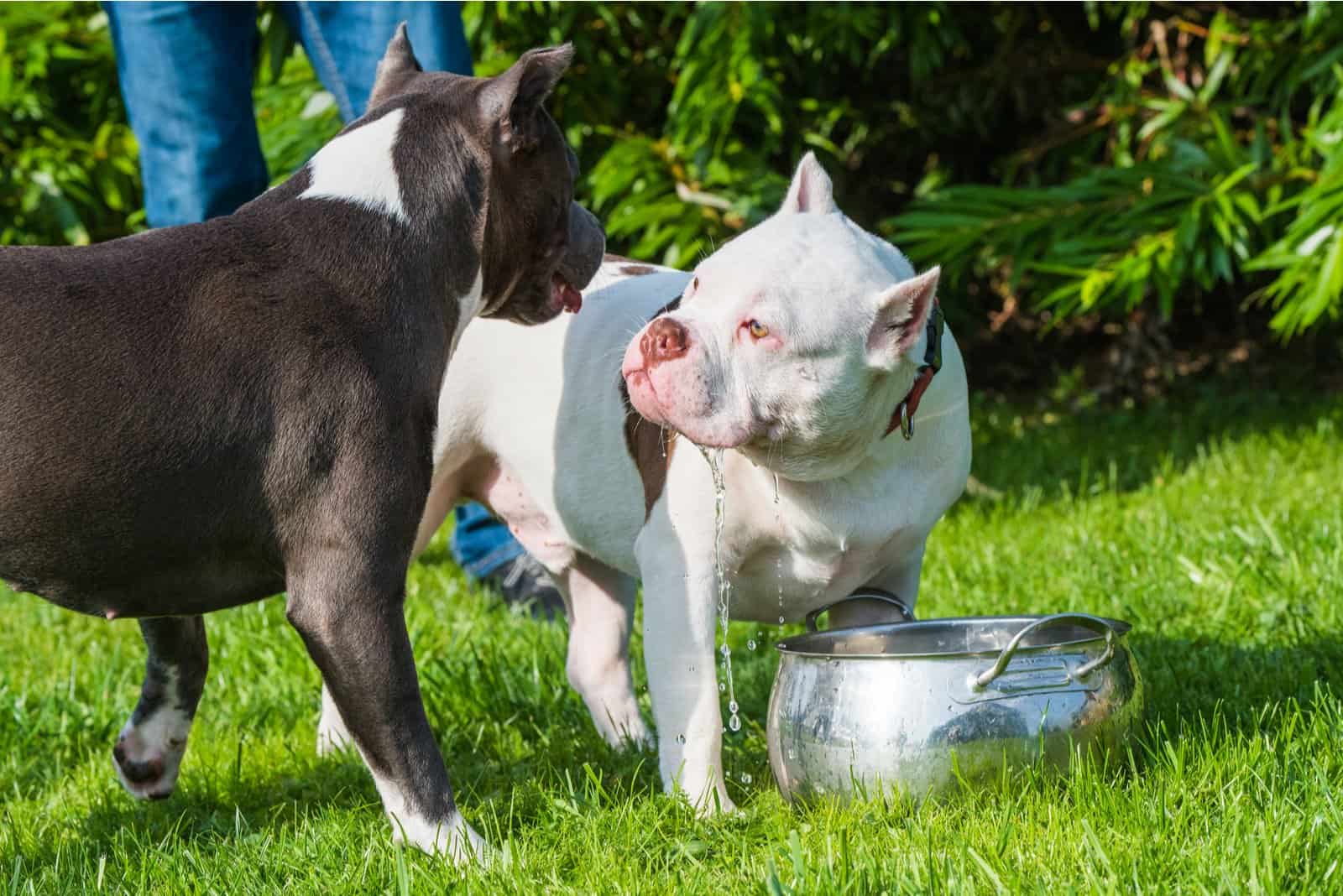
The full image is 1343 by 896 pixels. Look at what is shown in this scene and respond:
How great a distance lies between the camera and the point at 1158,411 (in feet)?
24.2

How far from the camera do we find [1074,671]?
256 cm

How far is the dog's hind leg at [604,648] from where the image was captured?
11.0 ft

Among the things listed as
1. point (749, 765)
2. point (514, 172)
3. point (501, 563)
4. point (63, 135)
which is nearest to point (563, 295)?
point (514, 172)

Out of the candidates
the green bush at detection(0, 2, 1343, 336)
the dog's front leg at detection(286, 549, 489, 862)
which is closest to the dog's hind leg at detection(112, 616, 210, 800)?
the dog's front leg at detection(286, 549, 489, 862)

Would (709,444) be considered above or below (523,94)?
below

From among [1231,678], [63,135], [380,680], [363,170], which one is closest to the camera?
[380,680]

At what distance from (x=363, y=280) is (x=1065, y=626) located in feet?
5.11

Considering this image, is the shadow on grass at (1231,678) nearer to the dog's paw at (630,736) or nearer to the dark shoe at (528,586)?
the dog's paw at (630,736)

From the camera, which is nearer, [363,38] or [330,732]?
[330,732]

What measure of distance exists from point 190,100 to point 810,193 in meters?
1.76

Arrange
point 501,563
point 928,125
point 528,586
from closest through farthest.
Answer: point 528,586, point 501,563, point 928,125

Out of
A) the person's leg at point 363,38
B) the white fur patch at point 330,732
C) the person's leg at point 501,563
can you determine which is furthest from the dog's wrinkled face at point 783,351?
the person's leg at point 501,563

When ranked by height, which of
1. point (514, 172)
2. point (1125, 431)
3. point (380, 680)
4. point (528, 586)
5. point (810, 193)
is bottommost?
point (1125, 431)

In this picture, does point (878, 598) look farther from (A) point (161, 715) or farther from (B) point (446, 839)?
(A) point (161, 715)
